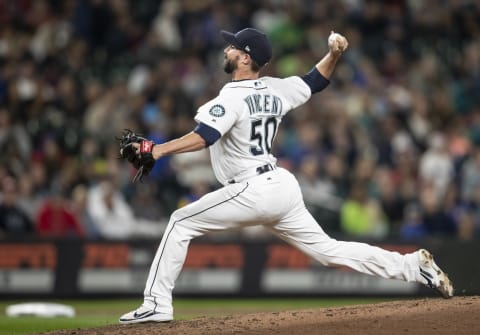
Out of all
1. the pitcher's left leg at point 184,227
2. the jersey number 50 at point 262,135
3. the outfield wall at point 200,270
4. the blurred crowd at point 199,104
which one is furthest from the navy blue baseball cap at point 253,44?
the blurred crowd at point 199,104

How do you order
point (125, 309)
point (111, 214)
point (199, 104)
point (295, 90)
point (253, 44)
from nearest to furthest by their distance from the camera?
point (253, 44) → point (295, 90) → point (125, 309) → point (111, 214) → point (199, 104)

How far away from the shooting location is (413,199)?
15742mm

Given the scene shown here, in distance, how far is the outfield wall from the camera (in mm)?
13773

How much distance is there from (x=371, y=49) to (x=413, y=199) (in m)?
3.79

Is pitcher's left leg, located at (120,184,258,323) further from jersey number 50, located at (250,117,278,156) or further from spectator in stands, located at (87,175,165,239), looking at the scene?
spectator in stands, located at (87,175,165,239)

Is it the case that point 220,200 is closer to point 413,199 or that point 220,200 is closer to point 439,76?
point 413,199

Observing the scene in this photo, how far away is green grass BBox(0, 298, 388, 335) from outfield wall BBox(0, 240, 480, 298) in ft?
0.50

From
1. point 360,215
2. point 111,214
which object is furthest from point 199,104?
point 360,215

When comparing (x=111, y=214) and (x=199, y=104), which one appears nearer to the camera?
(x=111, y=214)

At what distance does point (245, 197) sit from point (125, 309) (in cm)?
558

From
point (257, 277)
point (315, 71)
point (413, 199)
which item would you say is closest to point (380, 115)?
point (413, 199)

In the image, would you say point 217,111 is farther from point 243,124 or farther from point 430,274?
point 430,274

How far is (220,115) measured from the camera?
773cm

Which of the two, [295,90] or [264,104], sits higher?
[295,90]
